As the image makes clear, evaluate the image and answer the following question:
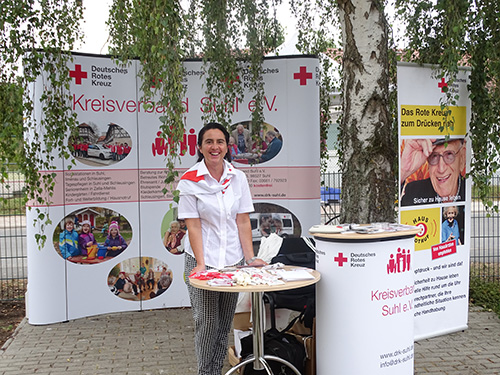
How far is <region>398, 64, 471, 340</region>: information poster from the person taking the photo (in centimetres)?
482

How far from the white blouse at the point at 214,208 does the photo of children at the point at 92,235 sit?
97.5 inches

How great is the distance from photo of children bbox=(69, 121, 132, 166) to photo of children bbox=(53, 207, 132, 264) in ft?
1.78

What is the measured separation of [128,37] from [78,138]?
121 cm

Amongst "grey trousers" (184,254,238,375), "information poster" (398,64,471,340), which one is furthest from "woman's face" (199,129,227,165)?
"information poster" (398,64,471,340)

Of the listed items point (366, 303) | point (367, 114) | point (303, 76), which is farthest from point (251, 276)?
point (303, 76)

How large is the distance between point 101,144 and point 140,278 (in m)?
1.54

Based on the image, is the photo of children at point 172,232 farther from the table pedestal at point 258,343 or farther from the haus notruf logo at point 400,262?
the haus notruf logo at point 400,262

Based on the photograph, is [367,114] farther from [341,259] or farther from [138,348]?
[138,348]

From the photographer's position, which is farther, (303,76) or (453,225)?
(303,76)

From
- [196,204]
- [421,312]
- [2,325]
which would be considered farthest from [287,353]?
[2,325]

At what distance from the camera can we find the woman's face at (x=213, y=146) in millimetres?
3654

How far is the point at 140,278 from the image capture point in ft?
20.1

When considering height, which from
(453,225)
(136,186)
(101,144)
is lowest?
(453,225)

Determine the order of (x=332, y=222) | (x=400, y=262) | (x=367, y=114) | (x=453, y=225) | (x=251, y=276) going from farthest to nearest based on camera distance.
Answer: (x=332, y=222), (x=453, y=225), (x=367, y=114), (x=400, y=262), (x=251, y=276)
